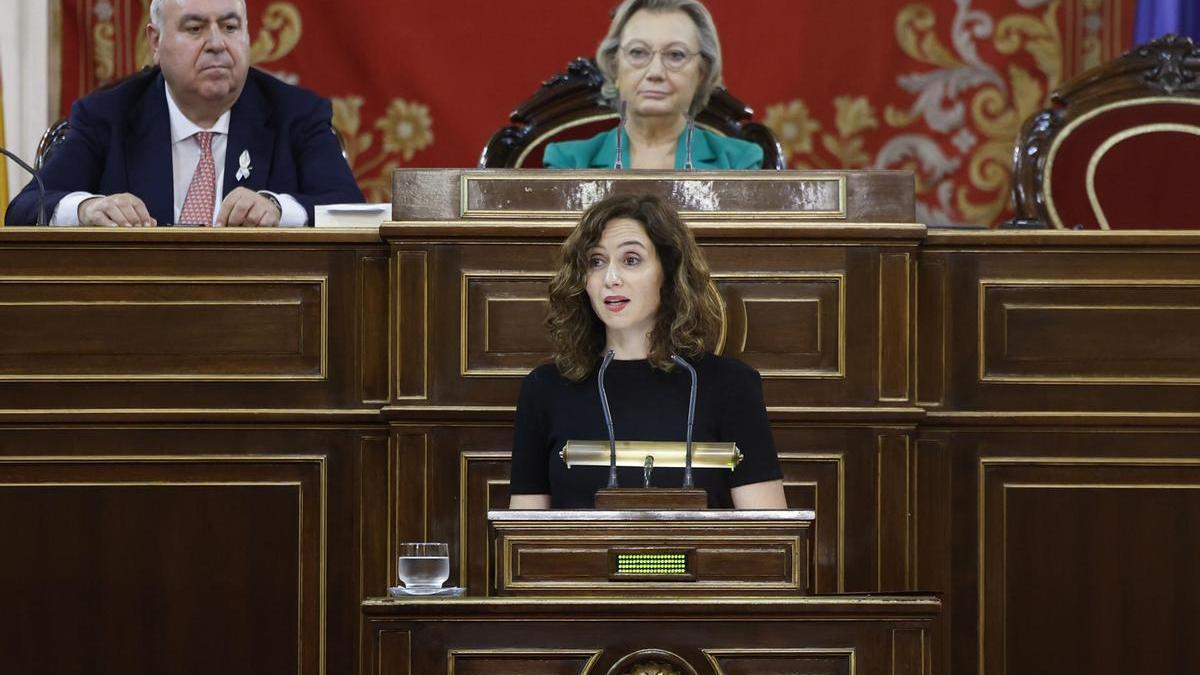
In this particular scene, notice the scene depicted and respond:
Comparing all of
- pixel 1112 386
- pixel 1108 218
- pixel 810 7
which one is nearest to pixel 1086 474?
pixel 1112 386

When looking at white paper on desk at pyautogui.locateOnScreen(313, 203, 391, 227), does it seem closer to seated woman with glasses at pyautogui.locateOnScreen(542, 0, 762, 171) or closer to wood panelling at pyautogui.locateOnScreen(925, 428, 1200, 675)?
seated woman with glasses at pyautogui.locateOnScreen(542, 0, 762, 171)

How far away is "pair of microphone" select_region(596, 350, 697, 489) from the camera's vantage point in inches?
96.0

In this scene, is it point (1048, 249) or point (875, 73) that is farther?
point (875, 73)

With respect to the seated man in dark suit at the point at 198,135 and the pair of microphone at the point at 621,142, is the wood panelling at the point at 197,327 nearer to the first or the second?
the seated man in dark suit at the point at 198,135

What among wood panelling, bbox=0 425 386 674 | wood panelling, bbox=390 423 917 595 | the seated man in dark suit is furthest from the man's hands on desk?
wood panelling, bbox=390 423 917 595

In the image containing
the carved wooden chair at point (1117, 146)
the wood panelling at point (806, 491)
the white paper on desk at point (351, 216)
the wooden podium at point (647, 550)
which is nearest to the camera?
the wooden podium at point (647, 550)

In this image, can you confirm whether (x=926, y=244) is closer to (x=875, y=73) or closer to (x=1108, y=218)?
(x=1108, y=218)

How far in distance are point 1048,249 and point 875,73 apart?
1.54 metres

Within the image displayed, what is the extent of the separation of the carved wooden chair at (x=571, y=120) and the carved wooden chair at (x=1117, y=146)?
56 centimetres

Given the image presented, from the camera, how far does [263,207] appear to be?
318 centimetres

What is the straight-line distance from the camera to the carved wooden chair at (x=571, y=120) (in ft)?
12.9

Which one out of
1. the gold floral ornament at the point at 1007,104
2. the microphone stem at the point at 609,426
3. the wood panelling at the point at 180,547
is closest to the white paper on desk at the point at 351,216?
the wood panelling at the point at 180,547

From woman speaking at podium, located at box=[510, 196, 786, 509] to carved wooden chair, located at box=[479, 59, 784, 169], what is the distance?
1176 millimetres

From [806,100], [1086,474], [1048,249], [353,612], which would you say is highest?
[806,100]
